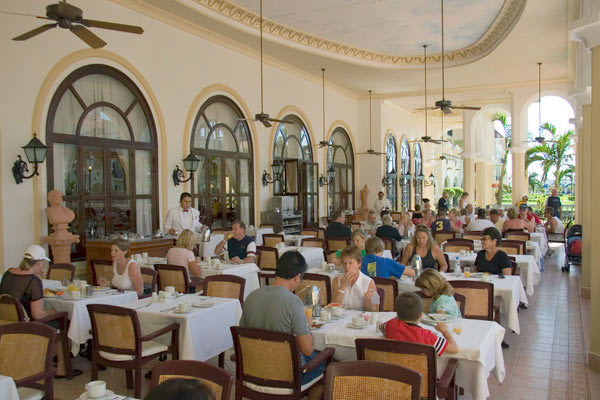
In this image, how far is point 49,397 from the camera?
11.9ft

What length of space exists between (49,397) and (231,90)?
9765 millimetres

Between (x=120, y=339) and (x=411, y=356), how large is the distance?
2.44 meters

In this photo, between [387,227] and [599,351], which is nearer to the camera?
[599,351]

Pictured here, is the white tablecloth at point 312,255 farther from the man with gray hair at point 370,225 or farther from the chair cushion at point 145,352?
the chair cushion at point 145,352

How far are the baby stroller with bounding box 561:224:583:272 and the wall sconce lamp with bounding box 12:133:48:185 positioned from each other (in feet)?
33.2

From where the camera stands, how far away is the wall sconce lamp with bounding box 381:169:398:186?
20359 millimetres

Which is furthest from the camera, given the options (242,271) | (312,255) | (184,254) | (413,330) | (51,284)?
(312,255)

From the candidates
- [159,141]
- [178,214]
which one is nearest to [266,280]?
[178,214]

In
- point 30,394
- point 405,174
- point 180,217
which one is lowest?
point 30,394

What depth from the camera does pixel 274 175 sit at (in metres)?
14.3

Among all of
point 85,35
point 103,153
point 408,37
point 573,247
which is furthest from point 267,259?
point 408,37

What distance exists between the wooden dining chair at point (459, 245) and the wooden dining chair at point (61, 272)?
18.4ft

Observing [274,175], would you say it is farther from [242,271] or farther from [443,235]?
[242,271]

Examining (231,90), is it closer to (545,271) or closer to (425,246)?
(425,246)
